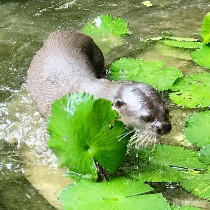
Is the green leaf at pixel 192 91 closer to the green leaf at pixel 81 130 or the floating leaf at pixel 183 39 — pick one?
the floating leaf at pixel 183 39

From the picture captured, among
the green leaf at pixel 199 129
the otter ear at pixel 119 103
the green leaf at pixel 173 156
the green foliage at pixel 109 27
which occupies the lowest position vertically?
the green foliage at pixel 109 27

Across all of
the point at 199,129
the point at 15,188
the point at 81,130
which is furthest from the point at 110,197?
the point at 199,129

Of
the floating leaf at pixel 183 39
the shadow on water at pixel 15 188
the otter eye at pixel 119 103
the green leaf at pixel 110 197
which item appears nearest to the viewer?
the green leaf at pixel 110 197

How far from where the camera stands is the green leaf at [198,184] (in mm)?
2770

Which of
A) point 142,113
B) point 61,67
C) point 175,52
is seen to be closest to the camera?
point 142,113

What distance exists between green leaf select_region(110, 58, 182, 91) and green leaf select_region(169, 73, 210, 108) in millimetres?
64

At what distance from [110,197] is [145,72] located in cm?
153

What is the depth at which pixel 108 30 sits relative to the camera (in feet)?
15.8

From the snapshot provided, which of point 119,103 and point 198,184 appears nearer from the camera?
point 198,184

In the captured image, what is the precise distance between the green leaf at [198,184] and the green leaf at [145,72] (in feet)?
3.32

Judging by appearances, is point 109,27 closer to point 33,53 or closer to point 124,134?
point 33,53

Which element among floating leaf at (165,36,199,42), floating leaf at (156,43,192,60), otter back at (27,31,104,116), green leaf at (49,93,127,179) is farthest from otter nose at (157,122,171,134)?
floating leaf at (165,36,199,42)

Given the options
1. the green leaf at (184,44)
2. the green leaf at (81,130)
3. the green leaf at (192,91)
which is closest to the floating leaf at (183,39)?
the green leaf at (184,44)

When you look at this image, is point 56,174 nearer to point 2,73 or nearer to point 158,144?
point 158,144
